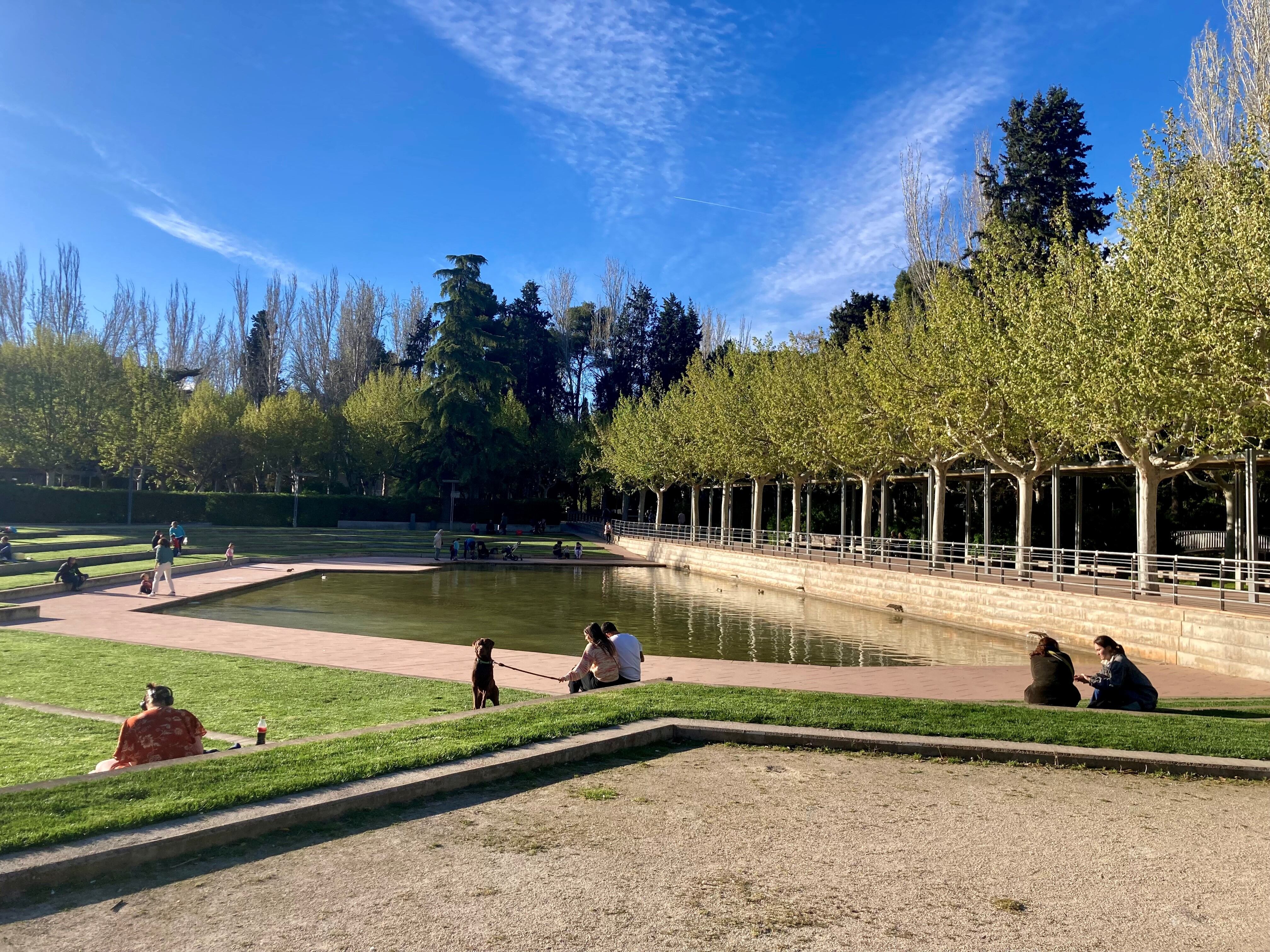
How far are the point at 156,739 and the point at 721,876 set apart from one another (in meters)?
4.75

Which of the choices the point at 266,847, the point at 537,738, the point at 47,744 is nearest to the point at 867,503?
the point at 537,738

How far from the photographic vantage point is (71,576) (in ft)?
73.7

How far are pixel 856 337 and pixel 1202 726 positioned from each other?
30.9 metres

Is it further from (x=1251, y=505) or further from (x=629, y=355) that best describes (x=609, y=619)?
(x=629, y=355)

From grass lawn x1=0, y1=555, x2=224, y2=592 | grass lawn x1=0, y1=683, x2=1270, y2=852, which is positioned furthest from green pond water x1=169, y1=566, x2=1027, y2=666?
grass lawn x1=0, y1=683, x2=1270, y2=852

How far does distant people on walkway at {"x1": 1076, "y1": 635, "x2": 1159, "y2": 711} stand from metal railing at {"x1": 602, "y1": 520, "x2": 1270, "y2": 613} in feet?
24.8

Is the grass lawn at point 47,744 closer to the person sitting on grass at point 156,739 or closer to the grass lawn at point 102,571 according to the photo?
the person sitting on grass at point 156,739

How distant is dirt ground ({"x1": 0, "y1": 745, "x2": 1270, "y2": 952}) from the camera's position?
4367 mm

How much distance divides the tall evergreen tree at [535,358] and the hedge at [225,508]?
14.1 meters

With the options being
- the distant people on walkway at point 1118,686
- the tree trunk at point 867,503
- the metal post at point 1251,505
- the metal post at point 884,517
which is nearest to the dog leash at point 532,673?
the distant people on walkway at point 1118,686

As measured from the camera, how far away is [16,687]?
1087 centimetres

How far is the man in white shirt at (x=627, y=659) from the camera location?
11.8m

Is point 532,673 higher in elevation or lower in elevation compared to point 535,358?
lower

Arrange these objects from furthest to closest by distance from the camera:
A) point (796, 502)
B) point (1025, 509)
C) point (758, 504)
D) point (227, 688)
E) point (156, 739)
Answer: point (758, 504) < point (796, 502) < point (1025, 509) < point (227, 688) < point (156, 739)
